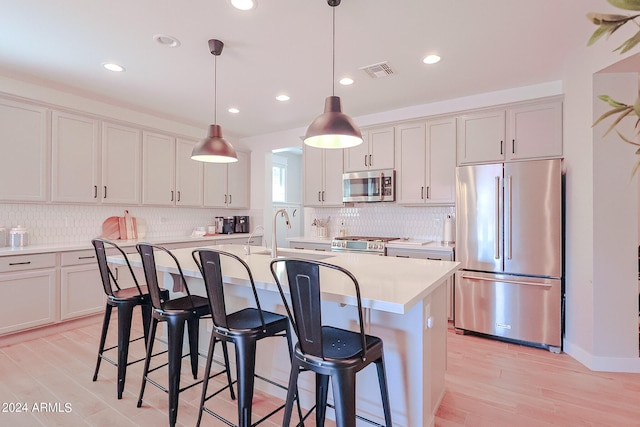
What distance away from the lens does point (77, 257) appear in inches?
144

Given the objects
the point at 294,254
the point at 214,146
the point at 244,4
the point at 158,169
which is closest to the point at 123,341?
the point at 294,254

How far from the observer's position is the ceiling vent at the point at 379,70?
10.5ft

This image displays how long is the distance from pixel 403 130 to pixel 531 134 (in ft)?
4.63

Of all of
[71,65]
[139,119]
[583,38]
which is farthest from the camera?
[139,119]

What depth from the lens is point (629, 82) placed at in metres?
2.72

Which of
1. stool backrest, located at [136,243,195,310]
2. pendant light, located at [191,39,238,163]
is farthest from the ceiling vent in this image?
stool backrest, located at [136,243,195,310]

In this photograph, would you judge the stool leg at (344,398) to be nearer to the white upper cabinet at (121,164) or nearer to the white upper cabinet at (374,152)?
the white upper cabinet at (374,152)

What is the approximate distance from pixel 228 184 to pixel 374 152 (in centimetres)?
258

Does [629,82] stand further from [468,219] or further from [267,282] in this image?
[267,282]

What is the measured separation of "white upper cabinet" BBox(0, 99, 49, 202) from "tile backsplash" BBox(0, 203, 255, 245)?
Answer: 35 centimetres

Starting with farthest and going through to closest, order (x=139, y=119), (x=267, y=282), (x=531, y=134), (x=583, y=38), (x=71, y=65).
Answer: (x=139, y=119)
(x=531, y=134)
(x=71, y=65)
(x=583, y=38)
(x=267, y=282)

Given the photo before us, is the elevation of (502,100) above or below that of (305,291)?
above

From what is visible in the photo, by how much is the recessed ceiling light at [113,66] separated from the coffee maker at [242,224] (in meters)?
3.00

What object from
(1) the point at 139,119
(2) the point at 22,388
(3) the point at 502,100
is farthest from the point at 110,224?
(3) the point at 502,100
